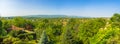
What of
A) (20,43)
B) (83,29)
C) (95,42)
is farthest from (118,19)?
(20,43)

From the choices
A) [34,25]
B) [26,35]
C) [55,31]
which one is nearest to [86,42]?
[26,35]

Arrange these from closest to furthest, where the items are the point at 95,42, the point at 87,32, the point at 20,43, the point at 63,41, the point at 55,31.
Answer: the point at 20,43 < the point at 95,42 < the point at 63,41 < the point at 87,32 < the point at 55,31

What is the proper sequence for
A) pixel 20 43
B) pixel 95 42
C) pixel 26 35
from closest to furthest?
pixel 20 43 → pixel 95 42 → pixel 26 35

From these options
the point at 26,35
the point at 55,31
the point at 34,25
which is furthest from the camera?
the point at 34,25

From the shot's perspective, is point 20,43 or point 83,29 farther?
point 83,29

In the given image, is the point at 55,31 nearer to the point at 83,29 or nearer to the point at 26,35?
the point at 83,29

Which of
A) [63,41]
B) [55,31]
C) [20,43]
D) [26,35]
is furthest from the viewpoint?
[55,31]

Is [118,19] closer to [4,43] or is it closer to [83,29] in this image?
[83,29]

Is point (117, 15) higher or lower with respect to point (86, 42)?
higher

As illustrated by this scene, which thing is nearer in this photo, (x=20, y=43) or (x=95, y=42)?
(x=20, y=43)
